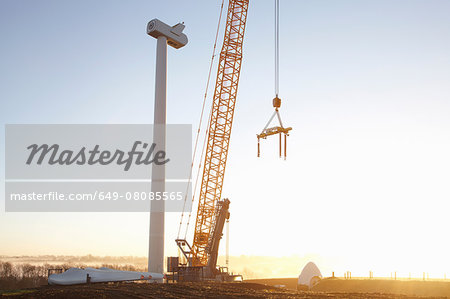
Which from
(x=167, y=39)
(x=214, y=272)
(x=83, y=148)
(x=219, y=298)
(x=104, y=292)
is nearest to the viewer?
(x=219, y=298)

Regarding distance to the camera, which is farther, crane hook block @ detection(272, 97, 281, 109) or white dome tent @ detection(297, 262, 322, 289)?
white dome tent @ detection(297, 262, 322, 289)

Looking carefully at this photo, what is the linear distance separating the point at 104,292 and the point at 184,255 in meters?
38.1

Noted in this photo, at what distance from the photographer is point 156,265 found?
229 ft

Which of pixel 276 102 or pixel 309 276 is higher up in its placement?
pixel 276 102

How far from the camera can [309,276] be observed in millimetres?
73312

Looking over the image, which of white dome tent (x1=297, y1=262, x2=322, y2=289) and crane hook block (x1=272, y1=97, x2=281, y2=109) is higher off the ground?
crane hook block (x1=272, y1=97, x2=281, y2=109)

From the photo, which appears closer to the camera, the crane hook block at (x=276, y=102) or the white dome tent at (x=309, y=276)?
the crane hook block at (x=276, y=102)

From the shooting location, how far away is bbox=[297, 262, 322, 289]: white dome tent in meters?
71.6

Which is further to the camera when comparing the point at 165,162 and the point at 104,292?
the point at 165,162

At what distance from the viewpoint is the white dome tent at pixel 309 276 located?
71.6 metres

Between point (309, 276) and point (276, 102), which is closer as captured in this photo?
point (276, 102)

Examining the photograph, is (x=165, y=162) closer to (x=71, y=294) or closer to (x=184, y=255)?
(x=184, y=255)

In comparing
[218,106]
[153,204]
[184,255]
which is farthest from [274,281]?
[218,106]

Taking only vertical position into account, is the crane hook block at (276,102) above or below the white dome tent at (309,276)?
above
